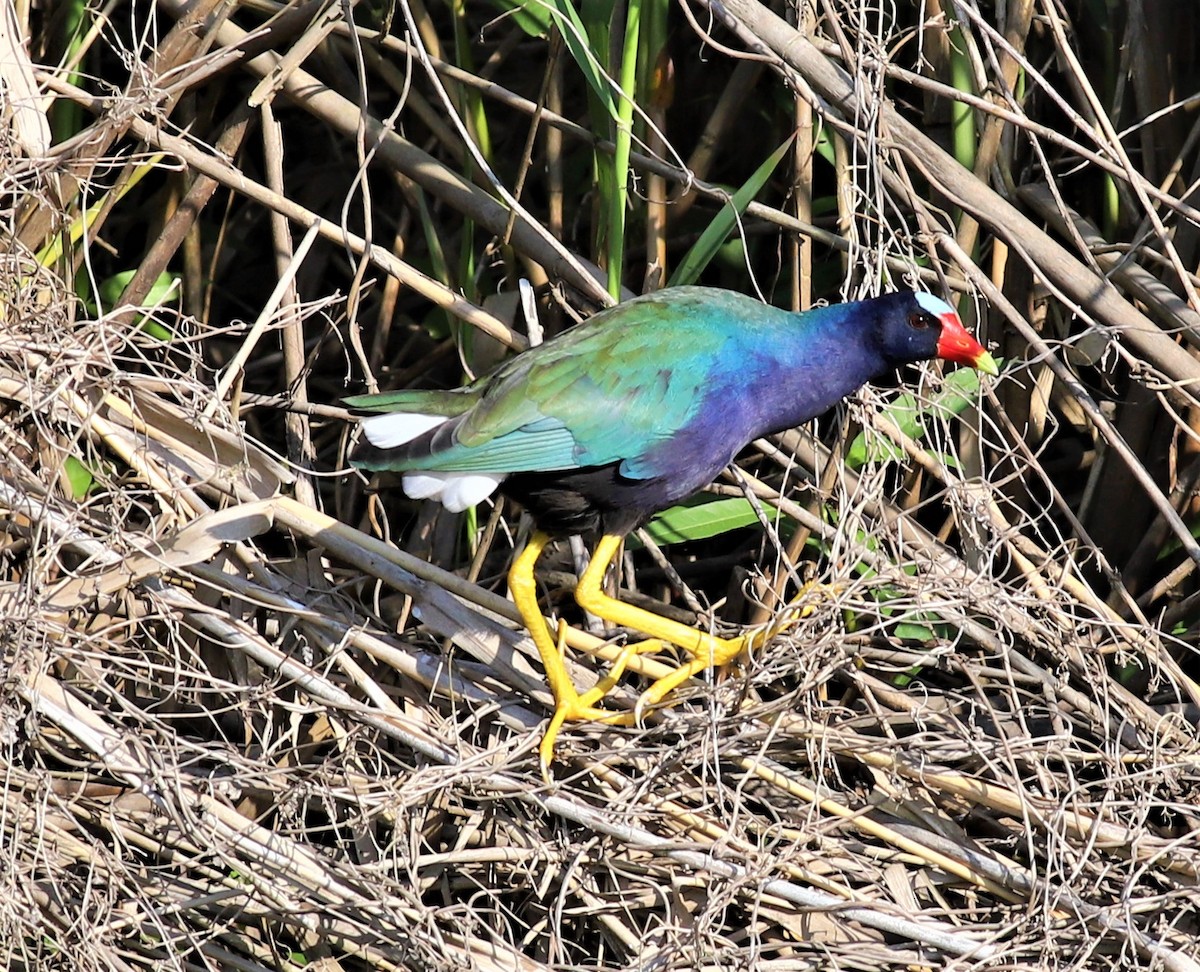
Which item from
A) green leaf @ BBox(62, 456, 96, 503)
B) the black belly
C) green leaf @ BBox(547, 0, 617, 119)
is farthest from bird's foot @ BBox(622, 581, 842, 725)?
green leaf @ BBox(62, 456, 96, 503)

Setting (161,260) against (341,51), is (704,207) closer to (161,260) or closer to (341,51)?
(341,51)

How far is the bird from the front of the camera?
2.18 m

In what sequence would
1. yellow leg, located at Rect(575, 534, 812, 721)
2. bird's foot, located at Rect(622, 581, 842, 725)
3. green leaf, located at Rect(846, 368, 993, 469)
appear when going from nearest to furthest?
bird's foot, located at Rect(622, 581, 842, 725) → yellow leg, located at Rect(575, 534, 812, 721) → green leaf, located at Rect(846, 368, 993, 469)

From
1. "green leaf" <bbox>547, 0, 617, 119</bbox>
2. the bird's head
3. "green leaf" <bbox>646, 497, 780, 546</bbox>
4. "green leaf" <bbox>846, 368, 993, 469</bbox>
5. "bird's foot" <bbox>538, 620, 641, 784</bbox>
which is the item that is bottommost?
"bird's foot" <bbox>538, 620, 641, 784</bbox>

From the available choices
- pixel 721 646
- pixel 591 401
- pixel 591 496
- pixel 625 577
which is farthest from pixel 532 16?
pixel 721 646

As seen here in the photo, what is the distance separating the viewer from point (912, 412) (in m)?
2.37

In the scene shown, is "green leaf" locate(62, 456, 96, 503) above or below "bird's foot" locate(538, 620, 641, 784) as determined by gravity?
above

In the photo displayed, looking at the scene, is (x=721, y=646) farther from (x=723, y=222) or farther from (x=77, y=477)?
(x=77, y=477)

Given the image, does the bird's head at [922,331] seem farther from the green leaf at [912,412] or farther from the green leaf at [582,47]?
the green leaf at [582,47]

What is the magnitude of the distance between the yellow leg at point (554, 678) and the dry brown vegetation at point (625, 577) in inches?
1.7

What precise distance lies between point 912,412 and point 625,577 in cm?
56

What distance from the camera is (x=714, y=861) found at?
2025 mm

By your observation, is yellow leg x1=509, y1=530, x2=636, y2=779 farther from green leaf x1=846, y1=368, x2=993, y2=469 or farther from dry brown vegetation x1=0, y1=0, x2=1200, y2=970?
green leaf x1=846, y1=368, x2=993, y2=469

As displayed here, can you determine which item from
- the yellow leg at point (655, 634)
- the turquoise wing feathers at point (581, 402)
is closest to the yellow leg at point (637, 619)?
the yellow leg at point (655, 634)
